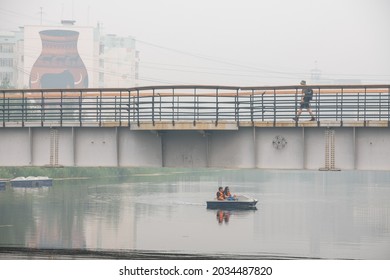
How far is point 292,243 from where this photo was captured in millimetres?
68000

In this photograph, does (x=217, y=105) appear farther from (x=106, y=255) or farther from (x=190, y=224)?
(x=190, y=224)

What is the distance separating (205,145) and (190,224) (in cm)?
3526

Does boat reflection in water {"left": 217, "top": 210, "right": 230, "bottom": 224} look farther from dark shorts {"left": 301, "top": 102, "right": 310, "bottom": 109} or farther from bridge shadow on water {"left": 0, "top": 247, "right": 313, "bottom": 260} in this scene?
dark shorts {"left": 301, "top": 102, "right": 310, "bottom": 109}

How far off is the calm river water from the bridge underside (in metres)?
13.4

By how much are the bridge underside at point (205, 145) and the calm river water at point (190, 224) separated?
13361mm

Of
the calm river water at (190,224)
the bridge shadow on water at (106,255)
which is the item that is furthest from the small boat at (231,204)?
the bridge shadow on water at (106,255)

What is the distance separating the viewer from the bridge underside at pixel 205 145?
44.5 m

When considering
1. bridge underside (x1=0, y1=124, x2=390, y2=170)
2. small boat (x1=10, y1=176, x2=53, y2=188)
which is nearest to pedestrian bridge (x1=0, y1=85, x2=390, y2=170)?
bridge underside (x1=0, y1=124, x2=390, y2=170)

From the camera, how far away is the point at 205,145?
46.3 metres

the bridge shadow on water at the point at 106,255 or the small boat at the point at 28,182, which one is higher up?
the small boat at the point at 28,182

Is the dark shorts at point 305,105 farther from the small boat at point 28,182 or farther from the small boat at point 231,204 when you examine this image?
the small boat at point 28,182

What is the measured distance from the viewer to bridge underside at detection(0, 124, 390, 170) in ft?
146
